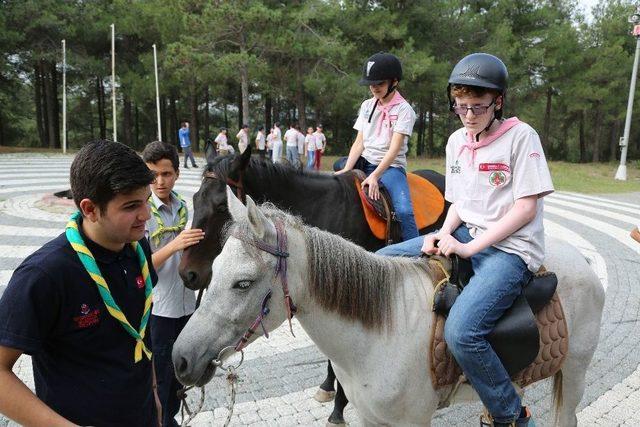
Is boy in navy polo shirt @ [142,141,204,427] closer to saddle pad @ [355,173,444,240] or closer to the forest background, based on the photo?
saddle pad @ [355,173,444,240]

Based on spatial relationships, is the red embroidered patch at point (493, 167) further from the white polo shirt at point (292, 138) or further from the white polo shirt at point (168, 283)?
the white polo shirt at point (292, 138)

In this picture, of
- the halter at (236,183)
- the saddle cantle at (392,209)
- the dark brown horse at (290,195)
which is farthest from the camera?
the saddle cantle at (392,209)

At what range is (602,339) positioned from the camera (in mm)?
4301

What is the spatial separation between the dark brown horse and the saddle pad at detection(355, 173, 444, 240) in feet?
0.24

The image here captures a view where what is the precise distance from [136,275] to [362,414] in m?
1.29

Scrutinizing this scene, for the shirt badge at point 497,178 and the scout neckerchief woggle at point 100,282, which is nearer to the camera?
the scout neckerchief woggle at point 100,282

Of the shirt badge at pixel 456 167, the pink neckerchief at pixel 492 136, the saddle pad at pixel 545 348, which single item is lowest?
the saddle pad at pixel 545 348

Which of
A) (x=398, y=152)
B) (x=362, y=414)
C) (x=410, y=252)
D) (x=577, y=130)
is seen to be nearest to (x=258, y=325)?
(x=362, y=414)

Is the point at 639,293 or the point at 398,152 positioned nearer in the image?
the point at 398,152

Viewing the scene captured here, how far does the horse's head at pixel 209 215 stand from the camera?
2666mm

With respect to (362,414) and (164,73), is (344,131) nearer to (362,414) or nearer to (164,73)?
(164,73)

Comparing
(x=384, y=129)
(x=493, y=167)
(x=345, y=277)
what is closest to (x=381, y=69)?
(x=384, y=129)

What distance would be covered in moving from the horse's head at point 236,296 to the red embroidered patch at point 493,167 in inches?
40.6

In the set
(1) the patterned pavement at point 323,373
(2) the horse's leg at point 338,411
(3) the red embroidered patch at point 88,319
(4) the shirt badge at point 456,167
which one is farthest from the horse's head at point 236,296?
(1) the patterned pavement at point 323,373
